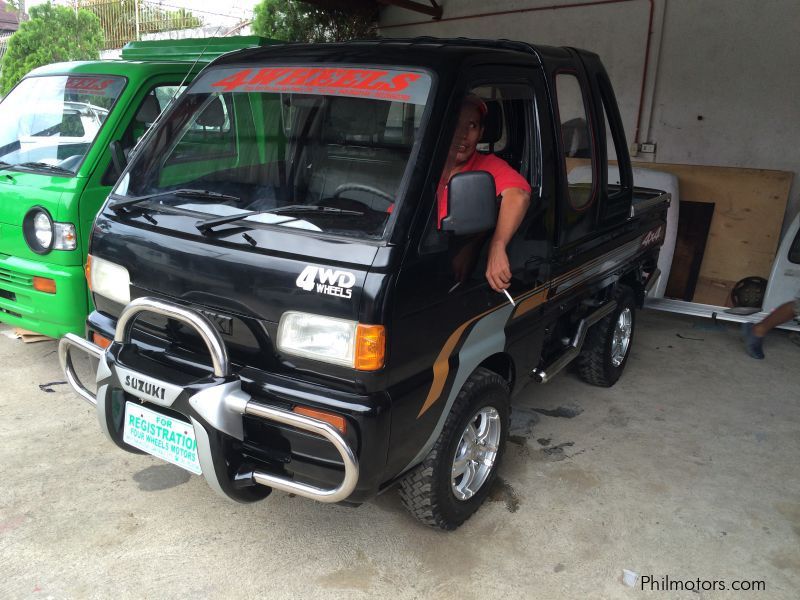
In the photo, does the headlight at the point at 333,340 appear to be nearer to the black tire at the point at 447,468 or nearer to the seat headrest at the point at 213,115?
the black tire at the point at 447,468

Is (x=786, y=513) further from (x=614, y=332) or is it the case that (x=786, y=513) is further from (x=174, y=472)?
(x=174, y=472)

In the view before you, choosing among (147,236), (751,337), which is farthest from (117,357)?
(751,337)

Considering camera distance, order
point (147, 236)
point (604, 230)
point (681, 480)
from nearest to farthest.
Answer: point (147, 236) → point (681, 480) → point (604, 230)

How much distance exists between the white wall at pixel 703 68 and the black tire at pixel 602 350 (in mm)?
3620

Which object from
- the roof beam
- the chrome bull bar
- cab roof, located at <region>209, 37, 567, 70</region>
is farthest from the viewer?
the roof beam

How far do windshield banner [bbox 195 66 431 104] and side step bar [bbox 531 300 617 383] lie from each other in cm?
163

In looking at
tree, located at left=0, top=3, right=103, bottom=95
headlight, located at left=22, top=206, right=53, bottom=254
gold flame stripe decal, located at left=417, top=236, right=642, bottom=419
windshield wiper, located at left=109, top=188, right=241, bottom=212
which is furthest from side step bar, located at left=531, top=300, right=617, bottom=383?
tree, located at left=0, top=3, right=103, bottom=95

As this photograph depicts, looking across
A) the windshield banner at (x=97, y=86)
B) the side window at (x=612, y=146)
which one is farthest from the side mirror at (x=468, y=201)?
the windshield banner at (x=97, y=86)

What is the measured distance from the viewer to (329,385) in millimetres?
2355

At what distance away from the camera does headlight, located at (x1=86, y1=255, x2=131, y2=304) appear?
2.82 metres

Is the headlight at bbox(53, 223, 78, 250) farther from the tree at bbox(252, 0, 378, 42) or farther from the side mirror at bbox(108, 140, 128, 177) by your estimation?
the tree at bbox(252, 0, 378, 42)

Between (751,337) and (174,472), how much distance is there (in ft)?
15.5

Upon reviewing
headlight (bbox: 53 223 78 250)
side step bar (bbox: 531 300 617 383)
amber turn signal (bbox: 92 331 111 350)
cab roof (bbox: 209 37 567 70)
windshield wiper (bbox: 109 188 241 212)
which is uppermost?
cab roof (bbox: 209 37 567 70)

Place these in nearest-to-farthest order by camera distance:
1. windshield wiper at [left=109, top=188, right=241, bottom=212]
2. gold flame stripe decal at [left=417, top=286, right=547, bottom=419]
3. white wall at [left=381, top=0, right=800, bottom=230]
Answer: gold flame stripe decal at [left=417, top=286, right=547, bottom=419]
windshield wiper at [left=109, top=188, right=241, bottom=212]
white wall at [left=381, top=0, right=800, bottom=230]
